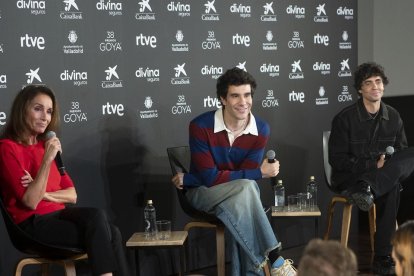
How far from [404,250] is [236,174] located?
2.20 m

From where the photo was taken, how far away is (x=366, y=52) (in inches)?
273

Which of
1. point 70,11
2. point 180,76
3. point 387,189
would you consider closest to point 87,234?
point 70,11

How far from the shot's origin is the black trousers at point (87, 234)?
3643 millimetres

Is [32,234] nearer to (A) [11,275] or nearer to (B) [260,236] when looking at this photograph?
(A) [11,275]

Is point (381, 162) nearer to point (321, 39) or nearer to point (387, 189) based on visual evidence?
point (387, 189)

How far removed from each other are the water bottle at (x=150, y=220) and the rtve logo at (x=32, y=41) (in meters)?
1.21

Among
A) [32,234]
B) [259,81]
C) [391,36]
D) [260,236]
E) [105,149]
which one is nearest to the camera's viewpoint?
[32,234]

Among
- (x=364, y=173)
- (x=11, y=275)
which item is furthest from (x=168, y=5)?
(x=11, y=275)

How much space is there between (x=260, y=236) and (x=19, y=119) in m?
1.55

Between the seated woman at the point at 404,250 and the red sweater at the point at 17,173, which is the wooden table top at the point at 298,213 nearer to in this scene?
the red sweater at the point at 17,173

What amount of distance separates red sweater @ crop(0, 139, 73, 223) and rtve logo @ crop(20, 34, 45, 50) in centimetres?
76

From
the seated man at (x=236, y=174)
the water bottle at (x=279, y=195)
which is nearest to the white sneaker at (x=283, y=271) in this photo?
the seated man at (x=236, y=174)

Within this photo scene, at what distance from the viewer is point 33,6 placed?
438 cm

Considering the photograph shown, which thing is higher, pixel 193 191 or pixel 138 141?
pixel 138 141
